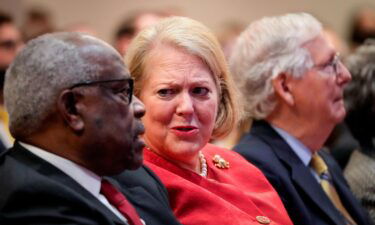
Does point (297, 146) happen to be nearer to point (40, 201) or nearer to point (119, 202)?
point (119, 202)

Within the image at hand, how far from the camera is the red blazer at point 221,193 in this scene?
2.28 metres

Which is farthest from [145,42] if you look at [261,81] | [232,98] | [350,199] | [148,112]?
[350,199]

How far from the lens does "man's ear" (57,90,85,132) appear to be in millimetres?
1763

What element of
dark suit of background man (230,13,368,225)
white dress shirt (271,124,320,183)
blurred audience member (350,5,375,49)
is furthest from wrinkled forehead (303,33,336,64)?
blurred audience member (350,5,375,49)

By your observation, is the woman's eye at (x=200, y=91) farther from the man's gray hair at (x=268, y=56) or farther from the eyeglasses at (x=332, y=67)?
the eyeglasses at (x=332, y=67)

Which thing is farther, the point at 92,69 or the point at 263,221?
the point at 263,221

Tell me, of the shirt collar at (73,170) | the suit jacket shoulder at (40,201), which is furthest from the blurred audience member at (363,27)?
the suit jacket shoulder at (40,201)

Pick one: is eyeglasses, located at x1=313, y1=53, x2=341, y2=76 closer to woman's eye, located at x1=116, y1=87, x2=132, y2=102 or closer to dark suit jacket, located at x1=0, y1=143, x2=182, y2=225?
woman's eye, located at x1=116, y1=87, x2=132, y2=102

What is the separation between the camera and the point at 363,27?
325 inches

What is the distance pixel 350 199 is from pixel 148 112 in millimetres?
1202

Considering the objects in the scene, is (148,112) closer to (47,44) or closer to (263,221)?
(263,221)

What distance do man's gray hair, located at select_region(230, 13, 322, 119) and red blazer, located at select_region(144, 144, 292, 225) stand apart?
0.48m

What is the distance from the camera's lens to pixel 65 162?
5.88 feet

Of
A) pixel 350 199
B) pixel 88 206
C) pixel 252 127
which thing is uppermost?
pixel 88 206
